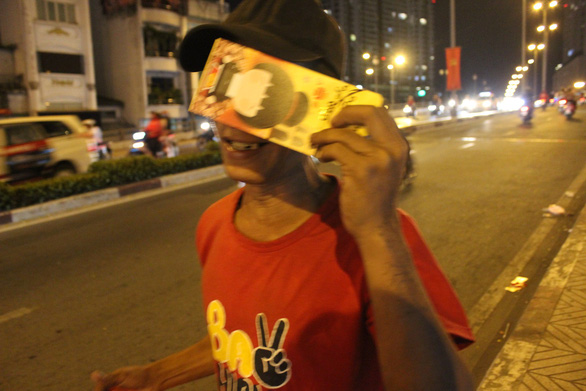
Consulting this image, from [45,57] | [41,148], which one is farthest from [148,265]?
[45,57]

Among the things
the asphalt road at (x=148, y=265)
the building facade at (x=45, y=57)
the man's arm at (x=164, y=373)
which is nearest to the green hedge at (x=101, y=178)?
the asphalt road at (x=148, y=265)

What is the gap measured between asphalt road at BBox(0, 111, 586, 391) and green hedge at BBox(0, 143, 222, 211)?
0.86 meters

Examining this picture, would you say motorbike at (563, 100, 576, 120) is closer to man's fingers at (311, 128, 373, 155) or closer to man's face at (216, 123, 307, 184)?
man's face at (216, 123, 307, 184)

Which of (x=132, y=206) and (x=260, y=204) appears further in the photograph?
(x=132, y=206)

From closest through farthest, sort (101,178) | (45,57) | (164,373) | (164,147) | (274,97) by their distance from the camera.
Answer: (274,97) < (164,373) < (101,178) < (164,147) < (45,57)

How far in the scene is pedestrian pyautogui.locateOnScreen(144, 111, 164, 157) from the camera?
1320 centimetres

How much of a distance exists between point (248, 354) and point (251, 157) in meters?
0.50

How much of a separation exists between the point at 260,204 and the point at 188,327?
281 cm

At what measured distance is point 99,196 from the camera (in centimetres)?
919

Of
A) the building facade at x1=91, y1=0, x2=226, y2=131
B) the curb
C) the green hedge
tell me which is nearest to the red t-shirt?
the curb

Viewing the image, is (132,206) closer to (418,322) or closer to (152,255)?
(152,255)

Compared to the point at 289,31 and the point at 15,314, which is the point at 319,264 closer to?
the point at 289,31

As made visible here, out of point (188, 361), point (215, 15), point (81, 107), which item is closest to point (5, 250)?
point (188, 361)

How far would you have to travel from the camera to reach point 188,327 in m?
3.91
